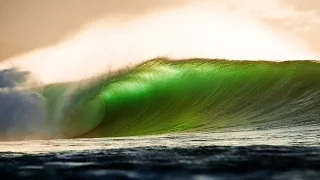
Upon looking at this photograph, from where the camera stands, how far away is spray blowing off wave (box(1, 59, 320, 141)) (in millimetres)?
10289

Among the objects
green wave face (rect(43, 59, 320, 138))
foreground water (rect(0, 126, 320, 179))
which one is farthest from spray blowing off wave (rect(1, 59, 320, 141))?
foreground water (rect(0, 126, 320, 179))

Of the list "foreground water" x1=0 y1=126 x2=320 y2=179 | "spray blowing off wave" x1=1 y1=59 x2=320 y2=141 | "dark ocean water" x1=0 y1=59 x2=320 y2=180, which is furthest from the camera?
"spray blowing off wave" x1=1 y1=59 x2=320 y2=141

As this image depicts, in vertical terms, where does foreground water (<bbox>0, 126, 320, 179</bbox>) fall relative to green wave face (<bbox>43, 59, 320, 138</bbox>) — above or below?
below

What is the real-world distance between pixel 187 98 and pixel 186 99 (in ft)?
0.17

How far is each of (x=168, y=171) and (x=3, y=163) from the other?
1546mm

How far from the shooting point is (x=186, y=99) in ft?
40.4

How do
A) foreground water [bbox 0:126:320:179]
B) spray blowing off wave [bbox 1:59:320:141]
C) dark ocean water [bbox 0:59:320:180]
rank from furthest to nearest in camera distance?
spray blowing off wave [bbox 1:59:320:141]
dark ocean water [bbox 0:59:320:180]
foreground water [bbox 0:126:320:179]

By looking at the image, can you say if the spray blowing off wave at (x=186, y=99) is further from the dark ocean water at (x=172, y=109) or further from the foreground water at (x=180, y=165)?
the foreground water at (x=180, y=165)

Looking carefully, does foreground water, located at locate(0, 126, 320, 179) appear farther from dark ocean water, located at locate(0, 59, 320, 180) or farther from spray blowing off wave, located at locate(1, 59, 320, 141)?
spray blowing off wave, located at locate(1, 59, 320, 141)

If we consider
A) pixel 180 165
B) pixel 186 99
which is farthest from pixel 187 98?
pixel 180 165

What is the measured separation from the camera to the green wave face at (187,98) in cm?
1035

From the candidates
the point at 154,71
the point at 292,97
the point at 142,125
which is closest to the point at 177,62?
the point at 154,71

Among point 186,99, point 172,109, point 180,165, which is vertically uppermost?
point 186,99

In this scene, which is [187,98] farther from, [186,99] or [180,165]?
[180,165]
